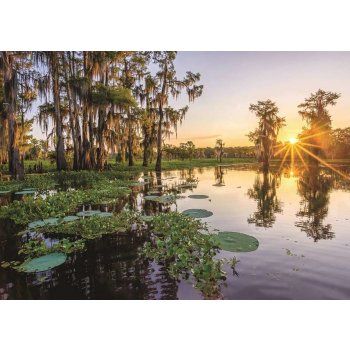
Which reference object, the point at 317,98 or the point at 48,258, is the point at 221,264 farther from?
the point at 317,98

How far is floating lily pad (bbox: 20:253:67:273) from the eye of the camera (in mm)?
4389

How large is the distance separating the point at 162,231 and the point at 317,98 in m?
42.3

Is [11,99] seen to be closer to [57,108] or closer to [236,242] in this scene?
[57,108]

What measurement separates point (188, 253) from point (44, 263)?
2.68 m

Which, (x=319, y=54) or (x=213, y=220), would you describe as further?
(x=319, y=54)

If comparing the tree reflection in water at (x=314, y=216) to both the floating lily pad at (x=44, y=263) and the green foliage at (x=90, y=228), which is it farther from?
the floating lily pad at (x=44, y=263)

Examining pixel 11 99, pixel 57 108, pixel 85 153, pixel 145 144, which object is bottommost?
pixel 85 153

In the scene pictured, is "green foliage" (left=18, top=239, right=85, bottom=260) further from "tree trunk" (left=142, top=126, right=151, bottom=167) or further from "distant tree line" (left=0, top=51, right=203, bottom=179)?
"tree trunk" (left=142, top=126, right=151, bottom=167)

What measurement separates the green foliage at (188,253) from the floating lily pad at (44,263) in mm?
1631

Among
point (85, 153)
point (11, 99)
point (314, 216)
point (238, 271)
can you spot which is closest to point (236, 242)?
point (238, 271)

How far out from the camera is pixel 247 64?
37.8 feet

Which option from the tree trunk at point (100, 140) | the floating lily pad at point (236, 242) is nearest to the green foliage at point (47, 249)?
the floating lily pad at point (236, 242)

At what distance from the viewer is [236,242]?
5.61 m
